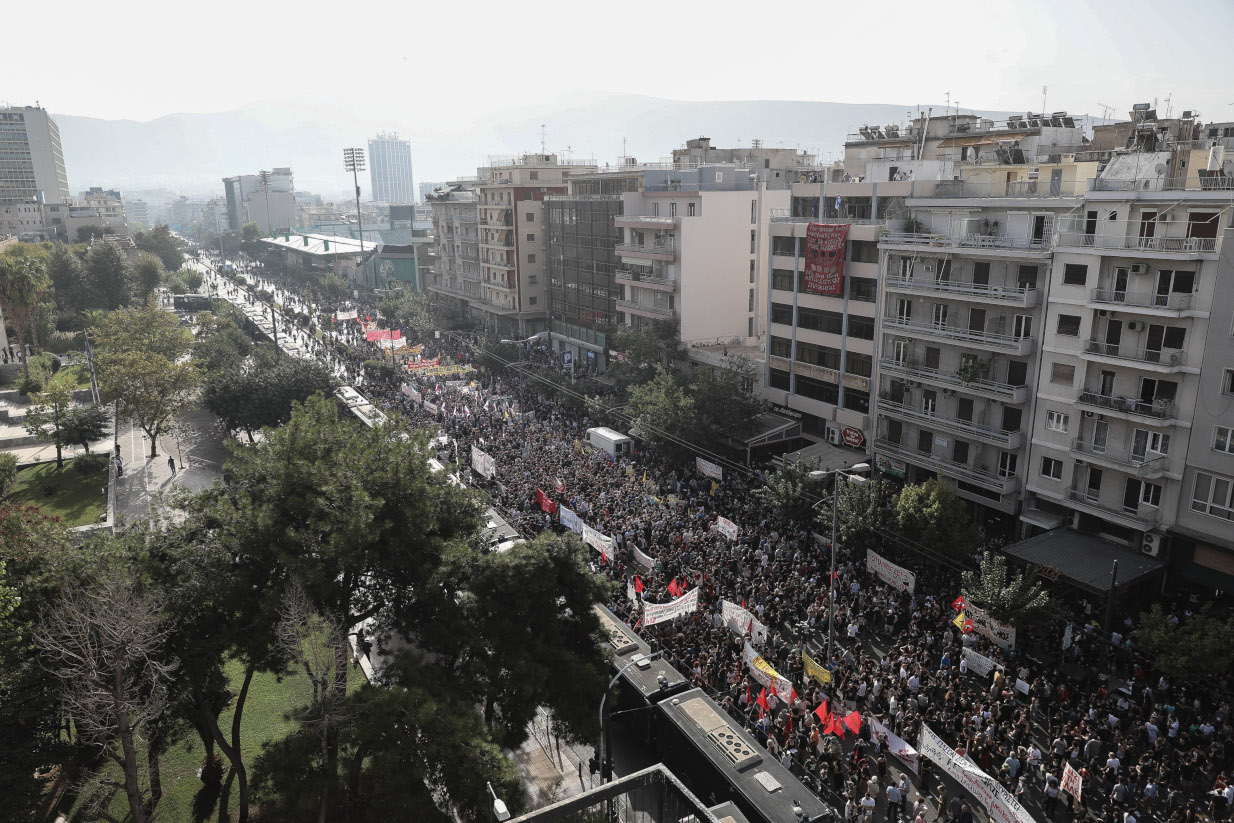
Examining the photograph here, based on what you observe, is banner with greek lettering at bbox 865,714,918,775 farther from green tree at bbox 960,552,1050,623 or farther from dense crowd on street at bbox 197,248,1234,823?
green tree at bbox 960,552,1050,623

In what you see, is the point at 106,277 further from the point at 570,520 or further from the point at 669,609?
the point at 669,609

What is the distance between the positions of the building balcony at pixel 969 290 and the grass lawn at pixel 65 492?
134 ft

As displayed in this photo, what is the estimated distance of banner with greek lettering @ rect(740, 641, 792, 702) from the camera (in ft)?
73.1

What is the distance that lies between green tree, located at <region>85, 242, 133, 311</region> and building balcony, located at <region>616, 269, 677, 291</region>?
2452 inches

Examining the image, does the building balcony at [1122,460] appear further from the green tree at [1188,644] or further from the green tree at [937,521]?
the green tree at [1188,644]

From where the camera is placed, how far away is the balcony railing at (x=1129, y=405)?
27578 mm

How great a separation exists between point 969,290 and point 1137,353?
6.91 meters

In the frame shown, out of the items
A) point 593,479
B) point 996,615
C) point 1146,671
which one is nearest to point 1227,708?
point 1146,671

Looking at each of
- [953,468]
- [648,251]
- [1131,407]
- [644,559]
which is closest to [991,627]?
[1131,407]

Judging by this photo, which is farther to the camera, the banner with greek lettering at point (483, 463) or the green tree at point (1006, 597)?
the banner with greek lettering at point (483, 463)

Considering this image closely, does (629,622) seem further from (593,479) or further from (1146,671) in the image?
(1146,671)

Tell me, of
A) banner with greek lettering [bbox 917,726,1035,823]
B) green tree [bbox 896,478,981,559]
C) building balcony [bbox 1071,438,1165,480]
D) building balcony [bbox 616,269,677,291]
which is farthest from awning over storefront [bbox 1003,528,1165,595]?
building balcony [bbox 616,269,677,291]

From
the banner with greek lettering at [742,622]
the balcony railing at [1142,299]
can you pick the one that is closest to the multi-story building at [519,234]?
the balcony railing at [1142,299]

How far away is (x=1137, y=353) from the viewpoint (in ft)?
93.7
